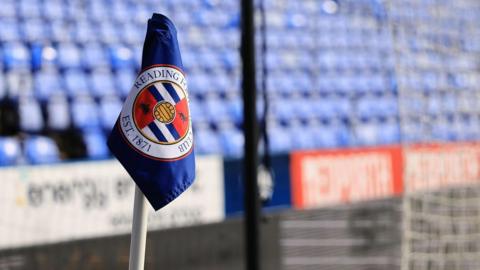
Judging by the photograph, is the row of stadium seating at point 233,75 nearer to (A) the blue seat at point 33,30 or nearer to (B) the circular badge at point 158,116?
(A) the blue seat at point 33,30

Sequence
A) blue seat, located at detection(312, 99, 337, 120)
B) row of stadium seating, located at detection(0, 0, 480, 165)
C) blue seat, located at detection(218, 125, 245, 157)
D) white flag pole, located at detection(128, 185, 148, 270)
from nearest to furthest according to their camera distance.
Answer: white flag pole, located at detection(128, 185, 148, 270), row of stadium seating, located at detection(0, 0, 480, 165), blue seat, located at detection(218, 125, 245, 157), blue seat, located at detection(312, 99, 337, 120)

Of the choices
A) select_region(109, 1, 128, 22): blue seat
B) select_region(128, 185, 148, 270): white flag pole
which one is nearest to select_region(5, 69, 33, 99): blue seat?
select_region(109, 1, 128, 22): blue seat

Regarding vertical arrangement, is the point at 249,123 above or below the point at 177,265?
above

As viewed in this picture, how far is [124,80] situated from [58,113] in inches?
25.6

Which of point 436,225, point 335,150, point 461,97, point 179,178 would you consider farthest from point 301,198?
point 179,178

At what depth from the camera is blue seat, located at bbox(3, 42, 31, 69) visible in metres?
4.37

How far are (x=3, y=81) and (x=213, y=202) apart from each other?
139cm

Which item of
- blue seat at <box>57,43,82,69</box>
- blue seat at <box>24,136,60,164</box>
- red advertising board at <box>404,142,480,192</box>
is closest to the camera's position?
blue seat at <box>24,136,60,164</box>

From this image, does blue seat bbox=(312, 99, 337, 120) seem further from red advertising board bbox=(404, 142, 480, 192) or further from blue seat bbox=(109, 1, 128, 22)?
blue seat bbox=(109, 1, 128, 22)

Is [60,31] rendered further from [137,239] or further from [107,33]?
[137,239]

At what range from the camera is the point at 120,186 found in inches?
182

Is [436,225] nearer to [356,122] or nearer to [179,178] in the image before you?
[356,122]

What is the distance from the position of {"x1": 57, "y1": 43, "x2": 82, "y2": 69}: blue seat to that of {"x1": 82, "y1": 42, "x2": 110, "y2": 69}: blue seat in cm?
5

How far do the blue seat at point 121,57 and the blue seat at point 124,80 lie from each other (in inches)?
1.2
